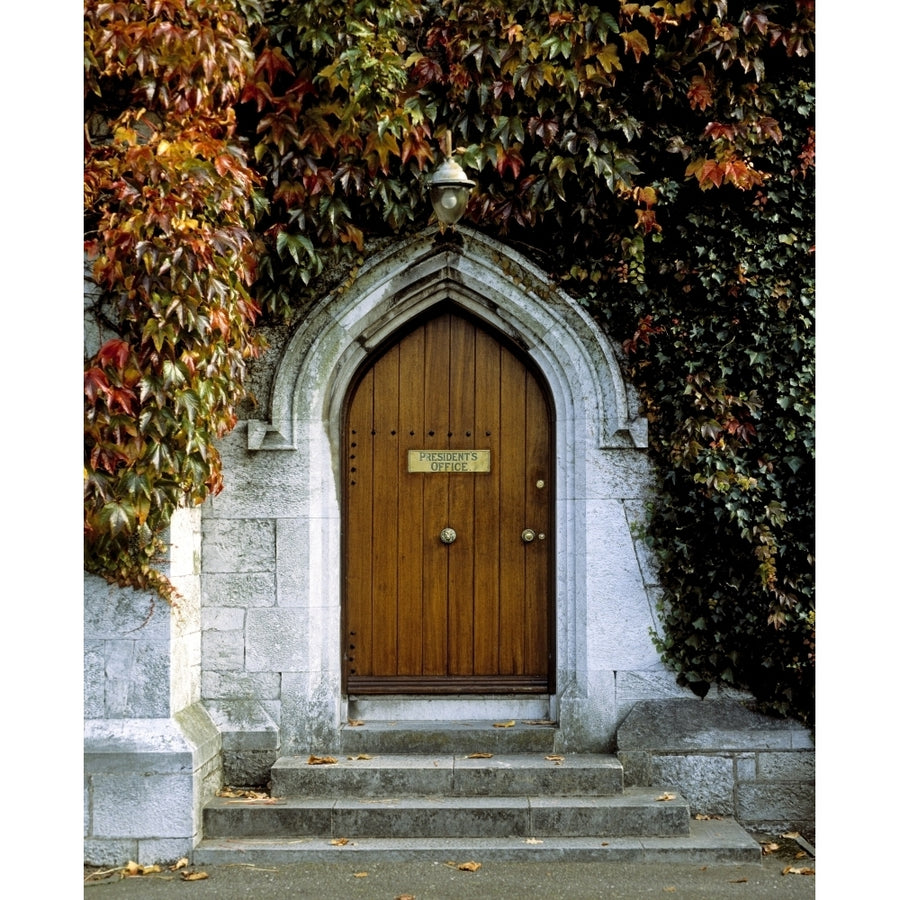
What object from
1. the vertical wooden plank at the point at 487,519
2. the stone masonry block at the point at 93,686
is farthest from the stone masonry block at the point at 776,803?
the stone masonry block at the point at 93,686

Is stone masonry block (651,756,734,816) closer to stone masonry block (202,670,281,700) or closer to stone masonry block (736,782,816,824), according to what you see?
stone masonry block (736,782,816,824)

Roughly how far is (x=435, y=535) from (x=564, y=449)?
2.74ft

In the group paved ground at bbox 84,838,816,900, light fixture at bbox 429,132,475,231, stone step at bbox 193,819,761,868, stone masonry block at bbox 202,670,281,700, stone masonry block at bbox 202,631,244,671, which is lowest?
paved ground at bbox 84,838,816,900

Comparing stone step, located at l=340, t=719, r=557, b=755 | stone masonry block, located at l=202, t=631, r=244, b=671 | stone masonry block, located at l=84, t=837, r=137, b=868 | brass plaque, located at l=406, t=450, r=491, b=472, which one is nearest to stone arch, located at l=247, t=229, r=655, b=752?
stone step, located at l=340, t=719, r=557, b=755

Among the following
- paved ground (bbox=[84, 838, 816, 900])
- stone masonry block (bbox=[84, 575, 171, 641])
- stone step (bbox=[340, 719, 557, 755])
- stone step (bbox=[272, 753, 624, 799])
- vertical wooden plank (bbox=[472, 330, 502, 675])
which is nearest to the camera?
paved ground (bbox=[84, 838, 816, 900])

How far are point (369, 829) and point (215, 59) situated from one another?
142 inches

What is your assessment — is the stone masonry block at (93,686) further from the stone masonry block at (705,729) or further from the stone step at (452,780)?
the stone masonry block at (705,729)

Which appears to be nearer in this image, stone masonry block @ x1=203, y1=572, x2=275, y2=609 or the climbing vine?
the climbing vine

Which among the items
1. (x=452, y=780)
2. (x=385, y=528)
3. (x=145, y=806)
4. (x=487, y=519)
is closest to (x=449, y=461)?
(x=487, y=519)

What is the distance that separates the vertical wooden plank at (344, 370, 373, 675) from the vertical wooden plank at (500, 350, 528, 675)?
72 cm

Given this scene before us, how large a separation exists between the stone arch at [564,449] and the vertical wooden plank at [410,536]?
374mm

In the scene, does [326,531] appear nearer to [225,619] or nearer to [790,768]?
[225,619]

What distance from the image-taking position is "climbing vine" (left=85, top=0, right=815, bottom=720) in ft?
18.1

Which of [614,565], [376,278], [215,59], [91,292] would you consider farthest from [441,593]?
[215,59]
